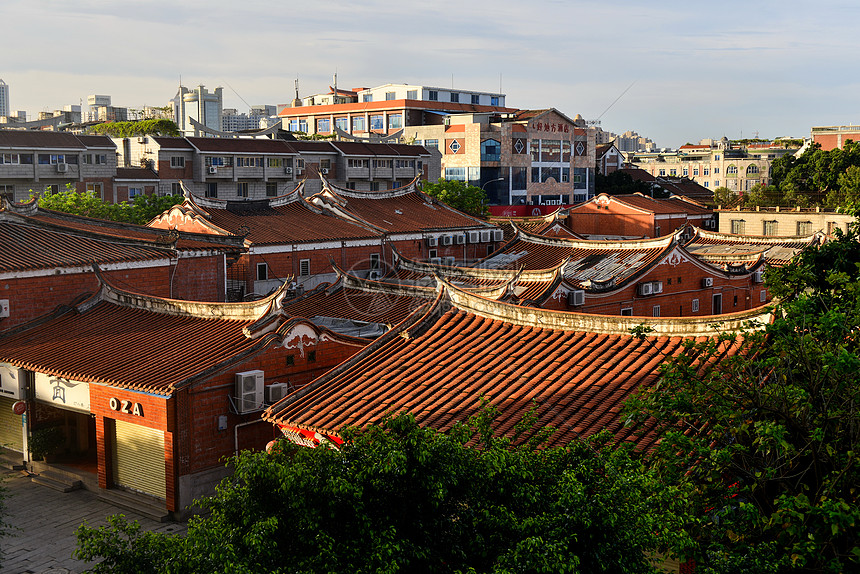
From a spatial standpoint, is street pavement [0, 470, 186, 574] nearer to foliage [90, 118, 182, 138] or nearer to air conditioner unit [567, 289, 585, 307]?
air conditioner unit [567, 289, 585, 307]

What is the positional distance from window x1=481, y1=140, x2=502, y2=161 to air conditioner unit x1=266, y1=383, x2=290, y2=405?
209 feet

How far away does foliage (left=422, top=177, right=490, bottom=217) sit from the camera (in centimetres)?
6169

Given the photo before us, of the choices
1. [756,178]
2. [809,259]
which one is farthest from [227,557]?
[756,178]

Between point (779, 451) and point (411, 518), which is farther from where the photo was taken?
point (779, 451)

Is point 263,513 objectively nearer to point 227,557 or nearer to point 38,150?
point 227,557

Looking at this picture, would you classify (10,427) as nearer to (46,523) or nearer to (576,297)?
(46,523)

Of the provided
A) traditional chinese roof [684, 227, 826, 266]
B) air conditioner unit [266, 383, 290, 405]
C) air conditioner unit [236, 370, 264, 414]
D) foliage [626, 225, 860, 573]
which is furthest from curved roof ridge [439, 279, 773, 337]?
traditional chinese roof [684, 227, 826, 266]

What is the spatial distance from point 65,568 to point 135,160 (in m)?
57.8

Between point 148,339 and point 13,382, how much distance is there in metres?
3.46

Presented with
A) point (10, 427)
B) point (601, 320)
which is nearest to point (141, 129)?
point (10, 427)

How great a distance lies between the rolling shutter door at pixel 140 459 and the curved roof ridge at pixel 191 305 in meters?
3.24

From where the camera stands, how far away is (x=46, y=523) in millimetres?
18141

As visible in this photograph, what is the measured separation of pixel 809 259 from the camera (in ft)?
39.3

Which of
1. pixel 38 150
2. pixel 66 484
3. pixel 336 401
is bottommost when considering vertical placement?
pixel 66 484
